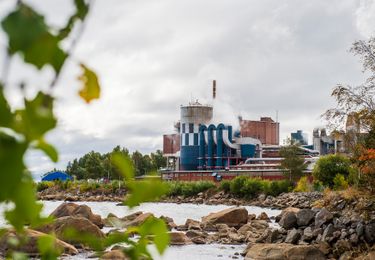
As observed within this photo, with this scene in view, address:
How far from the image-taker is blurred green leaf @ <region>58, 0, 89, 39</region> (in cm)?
92

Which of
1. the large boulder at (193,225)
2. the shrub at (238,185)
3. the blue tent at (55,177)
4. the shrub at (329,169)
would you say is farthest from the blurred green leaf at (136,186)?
the blue tent at (55,177)

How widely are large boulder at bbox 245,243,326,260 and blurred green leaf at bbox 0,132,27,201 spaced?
1835 centimetres

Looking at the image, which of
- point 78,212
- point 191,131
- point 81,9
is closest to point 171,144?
point 191,131

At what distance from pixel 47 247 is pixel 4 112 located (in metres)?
0.31

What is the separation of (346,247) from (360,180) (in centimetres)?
382

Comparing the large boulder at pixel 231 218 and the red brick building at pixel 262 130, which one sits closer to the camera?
the large boulder at pixel 231 218

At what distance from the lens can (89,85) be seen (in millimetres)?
953

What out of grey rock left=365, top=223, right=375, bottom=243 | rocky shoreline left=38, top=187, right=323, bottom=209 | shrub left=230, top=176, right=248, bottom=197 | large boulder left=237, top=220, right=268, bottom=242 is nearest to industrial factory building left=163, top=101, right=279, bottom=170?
rocky shoreline left=38, top=187, right=323, bottom=209

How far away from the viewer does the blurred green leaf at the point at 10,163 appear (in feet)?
2.41

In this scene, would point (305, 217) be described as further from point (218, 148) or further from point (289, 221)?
point (218, 148)

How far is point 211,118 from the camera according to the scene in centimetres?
10488

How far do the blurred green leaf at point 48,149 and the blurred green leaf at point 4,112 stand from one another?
0.15 feet

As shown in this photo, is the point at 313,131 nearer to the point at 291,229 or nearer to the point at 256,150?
the point at 256,150

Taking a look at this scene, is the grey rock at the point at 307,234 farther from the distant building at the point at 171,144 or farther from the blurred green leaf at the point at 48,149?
the distant building at the point at 171,144
